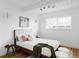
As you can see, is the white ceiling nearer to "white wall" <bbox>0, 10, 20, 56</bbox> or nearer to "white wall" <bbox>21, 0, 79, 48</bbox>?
"white wall" <bbox>0, 10, 20, 56</bbox>

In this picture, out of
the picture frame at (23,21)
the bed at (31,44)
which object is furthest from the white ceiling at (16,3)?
the bed at (31,44)

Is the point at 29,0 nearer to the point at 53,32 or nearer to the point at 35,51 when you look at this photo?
the point at 35,51

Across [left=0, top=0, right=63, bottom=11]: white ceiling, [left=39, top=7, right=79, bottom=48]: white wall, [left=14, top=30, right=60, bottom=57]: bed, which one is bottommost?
[left=14, top=30, right=60, bottom=57]: bed

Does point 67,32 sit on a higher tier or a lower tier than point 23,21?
lower

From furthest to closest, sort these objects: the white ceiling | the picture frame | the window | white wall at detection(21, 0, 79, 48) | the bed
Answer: the window, the picture frame, white wall at detection(21, 0, 79, 48), the white ceiling, the bed

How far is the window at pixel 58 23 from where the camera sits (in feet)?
14.4

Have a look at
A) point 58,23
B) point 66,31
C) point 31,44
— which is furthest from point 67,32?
point 31,44

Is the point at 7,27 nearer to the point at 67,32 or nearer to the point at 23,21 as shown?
the point at 23,21

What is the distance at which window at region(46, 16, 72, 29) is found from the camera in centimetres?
439

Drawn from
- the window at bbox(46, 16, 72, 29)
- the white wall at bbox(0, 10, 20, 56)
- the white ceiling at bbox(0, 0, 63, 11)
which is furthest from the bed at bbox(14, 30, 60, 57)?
the window at bbox(46, 16, 72, 29)

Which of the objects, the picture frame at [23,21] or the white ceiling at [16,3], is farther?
the picture frame at [23,21]

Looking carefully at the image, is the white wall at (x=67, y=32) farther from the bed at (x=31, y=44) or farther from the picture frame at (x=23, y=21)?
the picture frame at (x=23, y=21)

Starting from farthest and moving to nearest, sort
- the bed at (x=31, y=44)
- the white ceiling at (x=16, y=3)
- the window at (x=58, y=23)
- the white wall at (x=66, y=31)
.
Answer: the window at (x=58, y=23)
the white wall at (x=66, y=31)
the white ceiling at (x=16, y=3)
the bed at (x=31, y=44)

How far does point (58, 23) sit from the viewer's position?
478cm
